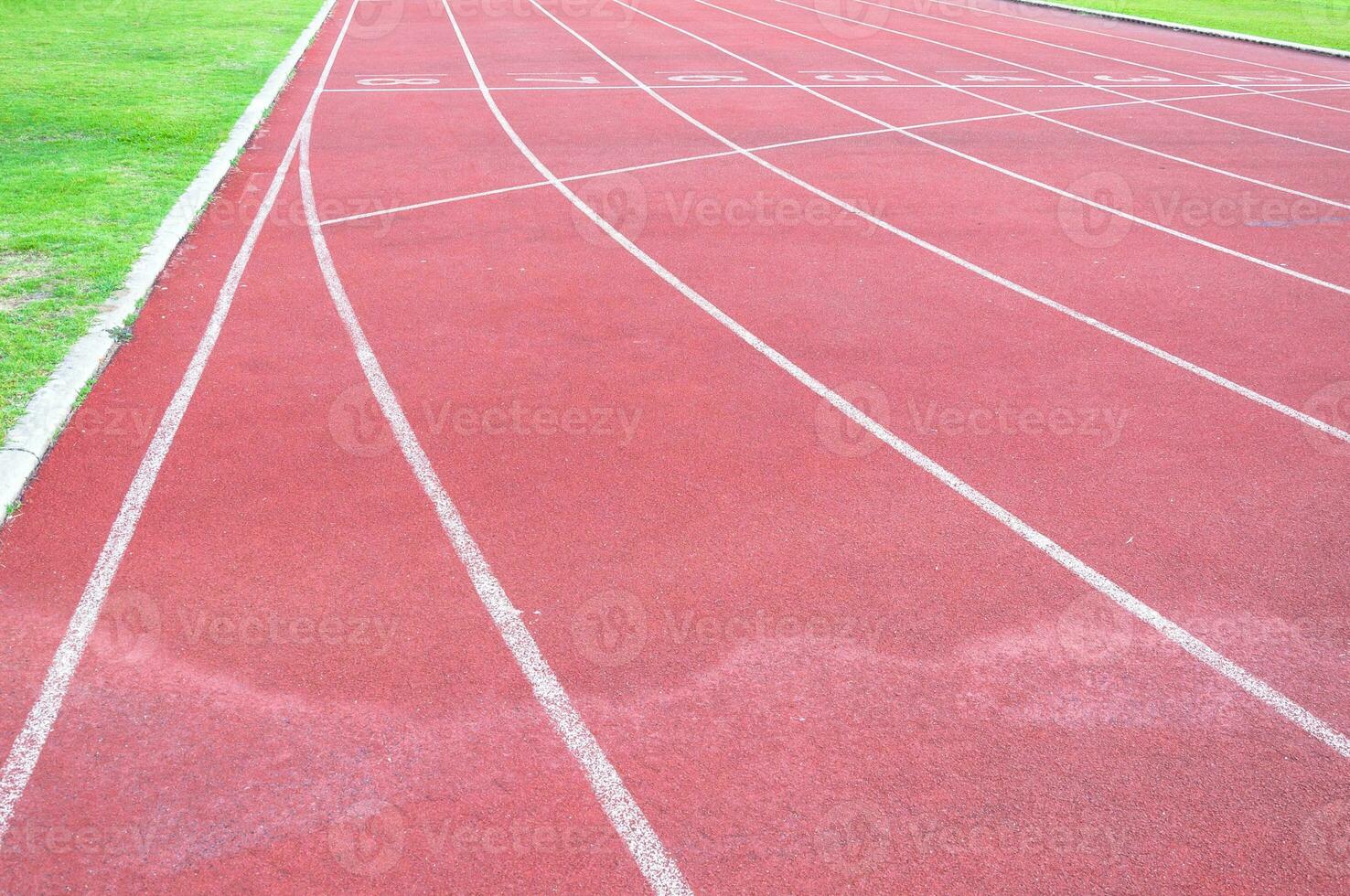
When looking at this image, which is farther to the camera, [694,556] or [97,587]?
[694,556]

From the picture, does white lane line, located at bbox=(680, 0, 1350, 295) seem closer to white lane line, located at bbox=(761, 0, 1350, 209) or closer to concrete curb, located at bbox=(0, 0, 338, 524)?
white lane line, located at bbox=(761, 0, 1350, 209)

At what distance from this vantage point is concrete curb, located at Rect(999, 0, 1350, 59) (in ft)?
74.4

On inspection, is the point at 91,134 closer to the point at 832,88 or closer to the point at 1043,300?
the point at 1043,300

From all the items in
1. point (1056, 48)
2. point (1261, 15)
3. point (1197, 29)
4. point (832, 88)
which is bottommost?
point (832, 88)

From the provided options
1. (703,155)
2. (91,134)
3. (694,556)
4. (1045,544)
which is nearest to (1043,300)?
(1045,544)

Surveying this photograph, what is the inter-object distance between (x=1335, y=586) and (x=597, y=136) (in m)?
10.3

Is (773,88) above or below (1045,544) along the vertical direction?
above

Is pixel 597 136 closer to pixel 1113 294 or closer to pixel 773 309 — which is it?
pixel 773 309

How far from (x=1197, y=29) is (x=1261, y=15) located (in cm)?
488

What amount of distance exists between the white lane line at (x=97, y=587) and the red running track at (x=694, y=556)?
20mm

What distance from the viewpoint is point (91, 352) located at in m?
6.84

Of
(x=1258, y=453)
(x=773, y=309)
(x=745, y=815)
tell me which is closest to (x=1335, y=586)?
(x=1258, y=453)

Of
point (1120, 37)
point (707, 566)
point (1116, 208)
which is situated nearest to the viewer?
point (707, 566)

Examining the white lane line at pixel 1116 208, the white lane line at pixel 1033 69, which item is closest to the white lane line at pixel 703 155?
the white lane line at pixel 1116 208
